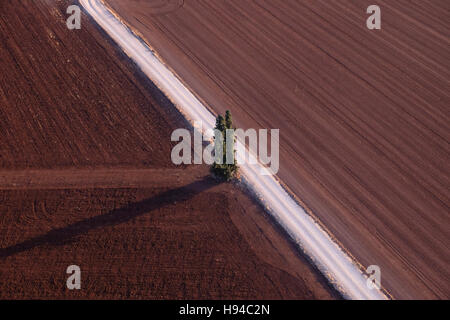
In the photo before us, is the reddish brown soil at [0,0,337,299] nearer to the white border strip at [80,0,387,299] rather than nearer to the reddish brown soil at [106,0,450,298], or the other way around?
the white border strip at [80,0,387,299]

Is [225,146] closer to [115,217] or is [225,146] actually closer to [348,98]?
[115,217]

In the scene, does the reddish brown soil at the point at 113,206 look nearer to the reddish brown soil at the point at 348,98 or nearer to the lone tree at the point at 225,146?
the lone tree at the point at 225,146

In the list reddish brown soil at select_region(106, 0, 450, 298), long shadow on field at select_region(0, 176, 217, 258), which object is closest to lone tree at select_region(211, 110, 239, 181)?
long shadow on field at select_region(0, 176, 217, 258)

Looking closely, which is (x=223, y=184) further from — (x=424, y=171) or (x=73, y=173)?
(x=424, y=171)

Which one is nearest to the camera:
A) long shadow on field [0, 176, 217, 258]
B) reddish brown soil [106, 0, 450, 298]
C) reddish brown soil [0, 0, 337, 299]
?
reddish brown soil [0, 0, 337, 299]

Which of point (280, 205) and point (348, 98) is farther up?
point (348, 98)

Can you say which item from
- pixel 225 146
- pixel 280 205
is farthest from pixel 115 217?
pixel 280 205
